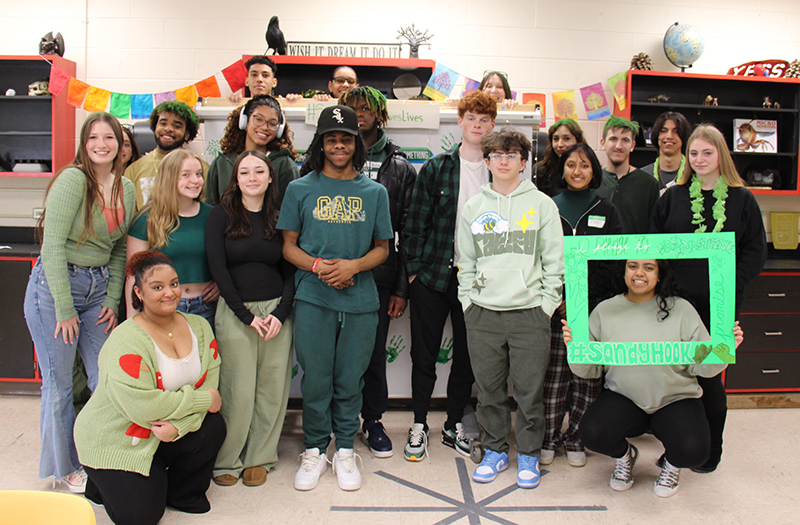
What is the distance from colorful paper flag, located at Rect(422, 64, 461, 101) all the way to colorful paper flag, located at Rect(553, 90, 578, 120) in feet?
2.75

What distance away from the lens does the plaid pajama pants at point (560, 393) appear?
2359mm

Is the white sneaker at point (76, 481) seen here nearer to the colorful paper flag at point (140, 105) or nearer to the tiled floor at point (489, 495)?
the tiled floor at point (489, 495)

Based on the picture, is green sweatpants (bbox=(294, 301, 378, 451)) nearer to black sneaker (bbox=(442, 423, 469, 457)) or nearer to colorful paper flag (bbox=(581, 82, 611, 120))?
black sneaker (bbox=(442, 423, 469, 457))

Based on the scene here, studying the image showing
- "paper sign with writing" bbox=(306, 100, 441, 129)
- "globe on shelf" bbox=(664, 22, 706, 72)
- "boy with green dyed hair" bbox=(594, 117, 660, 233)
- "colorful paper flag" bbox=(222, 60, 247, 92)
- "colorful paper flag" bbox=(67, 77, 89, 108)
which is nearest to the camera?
"boy with green dyed hair" bbox=(594, 117, 660, 233)

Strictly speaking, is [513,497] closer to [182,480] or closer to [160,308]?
[182,480]

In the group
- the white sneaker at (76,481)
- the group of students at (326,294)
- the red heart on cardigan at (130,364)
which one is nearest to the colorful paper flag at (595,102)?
the group of students at (326,294)

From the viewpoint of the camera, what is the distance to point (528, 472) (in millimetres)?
2152

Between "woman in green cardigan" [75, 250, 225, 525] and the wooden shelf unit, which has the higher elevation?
the wooden shelf unit

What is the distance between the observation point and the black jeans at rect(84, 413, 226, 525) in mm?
1727

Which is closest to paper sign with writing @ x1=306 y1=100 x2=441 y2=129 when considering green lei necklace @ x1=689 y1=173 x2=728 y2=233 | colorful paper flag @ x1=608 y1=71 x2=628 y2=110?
green lei necklace @ x1=689 y1=173 x2=728 y2=233

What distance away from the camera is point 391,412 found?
9.79ft

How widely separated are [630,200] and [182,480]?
2.39 metres

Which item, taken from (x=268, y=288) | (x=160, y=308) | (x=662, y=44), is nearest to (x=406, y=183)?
(x=268, y=288)

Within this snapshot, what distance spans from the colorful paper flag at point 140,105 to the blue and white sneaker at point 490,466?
3145 mm
